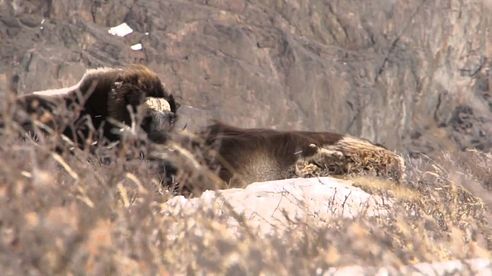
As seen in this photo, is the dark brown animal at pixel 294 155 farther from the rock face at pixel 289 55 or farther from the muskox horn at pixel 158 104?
the rock face at pixel 289 55

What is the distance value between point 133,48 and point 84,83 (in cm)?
2598

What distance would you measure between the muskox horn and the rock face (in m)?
22.6

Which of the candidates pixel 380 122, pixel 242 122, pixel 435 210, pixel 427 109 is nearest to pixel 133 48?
pixel 242 122

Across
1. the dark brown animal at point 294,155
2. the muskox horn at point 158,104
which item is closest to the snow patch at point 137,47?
the muskox horn at point 158,104

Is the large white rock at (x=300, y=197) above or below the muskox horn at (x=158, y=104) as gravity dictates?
above

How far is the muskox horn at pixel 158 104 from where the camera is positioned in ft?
26.7

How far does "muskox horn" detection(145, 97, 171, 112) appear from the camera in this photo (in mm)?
8151

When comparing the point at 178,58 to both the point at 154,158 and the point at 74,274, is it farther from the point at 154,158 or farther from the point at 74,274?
the point at 74,274

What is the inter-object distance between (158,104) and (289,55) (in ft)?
93.4

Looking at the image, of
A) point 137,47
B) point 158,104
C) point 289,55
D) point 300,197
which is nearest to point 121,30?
point 137,47

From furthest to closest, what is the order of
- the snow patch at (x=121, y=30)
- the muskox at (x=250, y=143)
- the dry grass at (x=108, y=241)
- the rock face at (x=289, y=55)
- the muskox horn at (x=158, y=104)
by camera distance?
the snow patch at (x=121, y=30), the rock face at (x=289, y=55), the muskox horn at (x=158, y=104), the muskox at (x=250, y=143), the dry grass at (x=108, y=241)

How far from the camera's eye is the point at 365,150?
769 centimetres

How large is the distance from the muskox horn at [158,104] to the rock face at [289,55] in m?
22.6

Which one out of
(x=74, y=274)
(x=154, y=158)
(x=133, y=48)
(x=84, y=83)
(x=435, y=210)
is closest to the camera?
(x=74, y=274)
